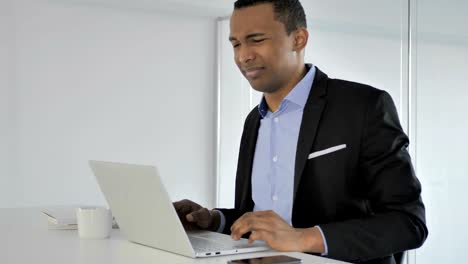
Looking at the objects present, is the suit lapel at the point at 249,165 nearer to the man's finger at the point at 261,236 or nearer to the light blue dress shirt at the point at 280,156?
the light blue dress shirt at the point at 280,156

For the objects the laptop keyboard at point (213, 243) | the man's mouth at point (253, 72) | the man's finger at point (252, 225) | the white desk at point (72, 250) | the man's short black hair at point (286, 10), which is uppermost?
the man's short black hair at point (286, 10)

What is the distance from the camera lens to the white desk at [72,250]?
159 cm

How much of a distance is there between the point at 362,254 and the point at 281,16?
819 millimetres

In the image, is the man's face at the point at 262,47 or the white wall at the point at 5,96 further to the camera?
the white wall at the point at 5,96

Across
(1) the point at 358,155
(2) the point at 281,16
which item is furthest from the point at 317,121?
(2) the point at 281,16

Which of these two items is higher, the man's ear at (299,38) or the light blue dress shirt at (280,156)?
the man's ear at (299,38)

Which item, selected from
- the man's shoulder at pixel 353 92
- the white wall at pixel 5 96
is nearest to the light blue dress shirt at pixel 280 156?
the man's shoulder at pixel 353 92

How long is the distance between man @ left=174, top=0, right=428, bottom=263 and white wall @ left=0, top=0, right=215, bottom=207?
3029 mm

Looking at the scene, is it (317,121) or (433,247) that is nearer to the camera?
(317,121)

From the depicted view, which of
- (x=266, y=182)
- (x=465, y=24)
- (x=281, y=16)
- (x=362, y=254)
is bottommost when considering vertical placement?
(x=362, y=254)

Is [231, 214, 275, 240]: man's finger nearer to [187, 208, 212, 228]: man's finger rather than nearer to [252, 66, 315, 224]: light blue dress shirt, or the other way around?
[187, 208, 212, 228]: man's finger

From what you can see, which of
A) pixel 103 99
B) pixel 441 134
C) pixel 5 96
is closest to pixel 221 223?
pixel 441 134

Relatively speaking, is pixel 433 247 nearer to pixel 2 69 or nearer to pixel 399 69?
pixel 399 69

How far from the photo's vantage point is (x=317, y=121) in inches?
85.6
